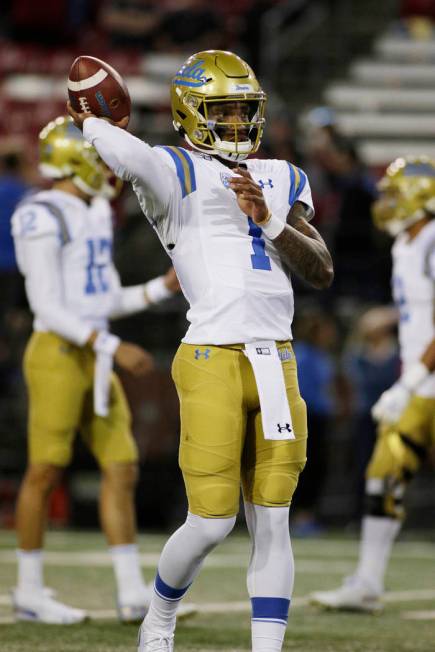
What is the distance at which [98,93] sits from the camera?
4.03 meters

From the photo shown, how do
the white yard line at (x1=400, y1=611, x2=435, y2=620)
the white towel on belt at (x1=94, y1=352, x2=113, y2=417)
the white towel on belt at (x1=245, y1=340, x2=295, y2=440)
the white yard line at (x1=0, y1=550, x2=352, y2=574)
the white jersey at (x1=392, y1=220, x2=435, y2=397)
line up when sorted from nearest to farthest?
the white towel on belt at (x1=245, y1=340, x2=295, y2=440), the white towel on belt at (x1=94, y1=352, x2=113, y2=417), the white yard line at (x1=400, y1=611, x2=435, y2=620), the white jersey at (x1=392, y1=220, x2=435, y2=397), the white yard line at (x1=0, y1=550, x2=352, y2=574)

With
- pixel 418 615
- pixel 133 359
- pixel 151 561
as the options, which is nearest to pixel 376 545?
pixel 418 615

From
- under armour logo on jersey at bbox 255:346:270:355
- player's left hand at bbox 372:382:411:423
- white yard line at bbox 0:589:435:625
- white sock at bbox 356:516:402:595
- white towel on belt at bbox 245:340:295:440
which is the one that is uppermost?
under armour logo on jersey at bbox 255:346:270:355

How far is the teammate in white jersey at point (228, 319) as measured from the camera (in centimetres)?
387

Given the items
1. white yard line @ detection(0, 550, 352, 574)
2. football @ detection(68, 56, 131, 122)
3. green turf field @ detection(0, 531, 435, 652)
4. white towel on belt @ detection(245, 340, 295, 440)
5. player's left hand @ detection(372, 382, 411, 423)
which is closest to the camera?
white towel on belt @ detection(245, 340, 295, 440)

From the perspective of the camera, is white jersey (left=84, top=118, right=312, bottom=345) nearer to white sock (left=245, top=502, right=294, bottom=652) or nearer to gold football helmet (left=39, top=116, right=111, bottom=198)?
white sock (left=245, top=502, right=294, bottom=652)

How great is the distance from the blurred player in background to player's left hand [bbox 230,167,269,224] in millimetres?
1547

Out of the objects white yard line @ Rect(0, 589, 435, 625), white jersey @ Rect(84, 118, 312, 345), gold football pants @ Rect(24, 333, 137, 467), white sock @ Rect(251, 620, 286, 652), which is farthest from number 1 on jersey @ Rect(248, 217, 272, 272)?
white yard line @ Rect(0, 589, 435, 625)

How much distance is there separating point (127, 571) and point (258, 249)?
5.94 ft

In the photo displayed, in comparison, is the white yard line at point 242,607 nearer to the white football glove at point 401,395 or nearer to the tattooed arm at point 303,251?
the white football glove at point 401,395

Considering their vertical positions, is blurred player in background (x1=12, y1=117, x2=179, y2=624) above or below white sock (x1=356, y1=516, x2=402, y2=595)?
above

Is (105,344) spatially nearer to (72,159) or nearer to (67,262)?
(67,262)

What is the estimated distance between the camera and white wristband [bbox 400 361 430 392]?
559cm

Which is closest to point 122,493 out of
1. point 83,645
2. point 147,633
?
point 83,645
